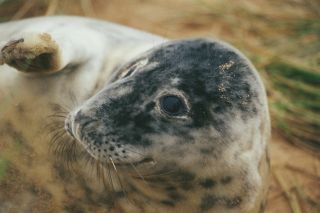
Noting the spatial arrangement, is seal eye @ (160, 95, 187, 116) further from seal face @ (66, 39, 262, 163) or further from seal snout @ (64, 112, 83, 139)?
seal snout @ (64, 112, 83, 139)

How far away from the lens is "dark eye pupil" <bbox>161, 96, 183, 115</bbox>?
196 cm

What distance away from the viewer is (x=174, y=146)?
1.97m

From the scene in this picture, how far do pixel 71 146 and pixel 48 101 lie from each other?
0.70ft

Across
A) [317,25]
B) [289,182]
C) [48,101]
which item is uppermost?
[48,101]

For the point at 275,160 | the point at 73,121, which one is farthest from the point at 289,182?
the point at 73,121

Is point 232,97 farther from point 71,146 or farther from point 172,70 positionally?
point 71,146

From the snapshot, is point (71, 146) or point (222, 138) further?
point (71, 146)

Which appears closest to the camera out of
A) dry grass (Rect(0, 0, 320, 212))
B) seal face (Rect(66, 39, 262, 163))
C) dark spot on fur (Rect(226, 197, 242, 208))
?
seal face (Rect(66, 39, 262, 163))

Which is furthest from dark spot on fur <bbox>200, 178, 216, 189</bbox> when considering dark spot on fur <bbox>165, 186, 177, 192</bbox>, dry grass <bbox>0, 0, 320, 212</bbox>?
dry grass <bbox>0, 0, 320, 212</bbox>

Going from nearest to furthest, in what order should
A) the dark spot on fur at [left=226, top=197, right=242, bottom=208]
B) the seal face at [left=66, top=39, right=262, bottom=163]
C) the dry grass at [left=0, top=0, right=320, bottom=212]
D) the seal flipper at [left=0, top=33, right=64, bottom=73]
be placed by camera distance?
the seal face at [left=66, top=39, right=262, bottom=163] → the dark spot on fur at [left=226, top=197, right=242, bottom=208] → the seal flipper at [left=0, top=33, right=64, bottom=73] → the dry grass at [left=0, top=0, right=320, bottom=212]

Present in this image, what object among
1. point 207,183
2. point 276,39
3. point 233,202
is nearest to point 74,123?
point 207,183

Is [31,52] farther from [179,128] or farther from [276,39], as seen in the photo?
[276,39]

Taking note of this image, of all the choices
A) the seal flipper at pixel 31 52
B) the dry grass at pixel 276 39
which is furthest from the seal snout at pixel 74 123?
the dry grass at pixel 276 39

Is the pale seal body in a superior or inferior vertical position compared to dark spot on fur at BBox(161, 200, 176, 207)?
superior
